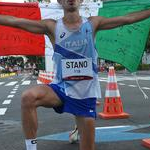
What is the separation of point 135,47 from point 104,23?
1.14m

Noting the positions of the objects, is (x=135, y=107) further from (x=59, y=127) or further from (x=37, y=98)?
(x=37, y=98)

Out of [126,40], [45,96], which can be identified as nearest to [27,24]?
[45,96]

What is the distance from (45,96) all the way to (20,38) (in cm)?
159

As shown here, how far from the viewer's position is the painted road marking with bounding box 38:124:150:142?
26.0ft

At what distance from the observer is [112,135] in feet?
27.1

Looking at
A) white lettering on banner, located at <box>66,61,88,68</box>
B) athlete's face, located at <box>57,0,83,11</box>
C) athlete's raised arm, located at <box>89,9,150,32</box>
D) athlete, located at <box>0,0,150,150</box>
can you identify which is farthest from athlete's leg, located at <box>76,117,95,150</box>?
athlete's face, located at <box>57,0,83,11</box>

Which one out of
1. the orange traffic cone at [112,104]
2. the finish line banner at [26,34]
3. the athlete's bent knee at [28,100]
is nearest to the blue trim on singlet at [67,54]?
the athlete's bent knee at [28,100]

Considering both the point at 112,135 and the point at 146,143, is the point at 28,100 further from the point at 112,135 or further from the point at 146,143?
the point at 112,135

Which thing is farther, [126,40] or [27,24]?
[126,40]

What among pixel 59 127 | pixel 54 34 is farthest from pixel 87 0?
pixel 59 127

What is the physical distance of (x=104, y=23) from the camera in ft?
16.4

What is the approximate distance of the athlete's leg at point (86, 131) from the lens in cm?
482

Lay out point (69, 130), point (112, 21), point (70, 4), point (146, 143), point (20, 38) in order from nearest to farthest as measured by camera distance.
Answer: point (70, 4)
point (112, 21)
point (20, 38)
point (146, 143)
point (69, 130)

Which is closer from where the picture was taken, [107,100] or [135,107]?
[107,100]
